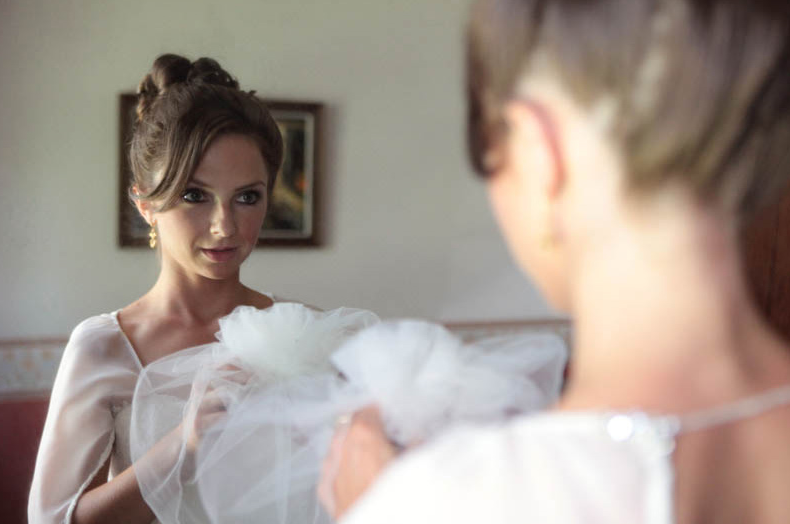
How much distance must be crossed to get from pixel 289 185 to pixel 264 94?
8.2 inches

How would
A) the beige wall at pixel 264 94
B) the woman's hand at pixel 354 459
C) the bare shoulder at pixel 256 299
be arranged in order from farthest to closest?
1. the beige wall at pixel 264 94
2. the bare shoulder at pixel 256 299
3. the woman's hand at pixel 354 459

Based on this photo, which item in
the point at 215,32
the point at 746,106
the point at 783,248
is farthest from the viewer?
the point at 215,32

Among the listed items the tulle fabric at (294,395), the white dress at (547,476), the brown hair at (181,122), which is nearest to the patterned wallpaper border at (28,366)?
the brown hair at (181,122)

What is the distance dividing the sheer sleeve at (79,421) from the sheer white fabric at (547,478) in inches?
27.2

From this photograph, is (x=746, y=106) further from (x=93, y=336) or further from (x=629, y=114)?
(x=93, y=336)

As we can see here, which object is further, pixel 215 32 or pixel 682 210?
pixel 215 32

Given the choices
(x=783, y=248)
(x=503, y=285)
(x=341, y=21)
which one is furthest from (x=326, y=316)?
(x=503, y=285)

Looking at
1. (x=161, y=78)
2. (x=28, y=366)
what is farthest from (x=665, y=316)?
(x=28, y=366)

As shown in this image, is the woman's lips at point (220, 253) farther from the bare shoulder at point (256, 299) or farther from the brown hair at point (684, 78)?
the brown hair at point (684, 78)

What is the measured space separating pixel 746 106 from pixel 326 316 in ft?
2.01

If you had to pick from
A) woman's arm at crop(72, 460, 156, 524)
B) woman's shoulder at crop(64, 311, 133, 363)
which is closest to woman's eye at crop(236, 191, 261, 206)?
woman's shoulder at crop(64, 311, 133, 363)

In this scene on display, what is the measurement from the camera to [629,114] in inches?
11.9

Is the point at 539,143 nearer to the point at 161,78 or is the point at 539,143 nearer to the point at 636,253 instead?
the point at 636,253

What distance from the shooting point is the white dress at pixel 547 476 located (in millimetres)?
295
